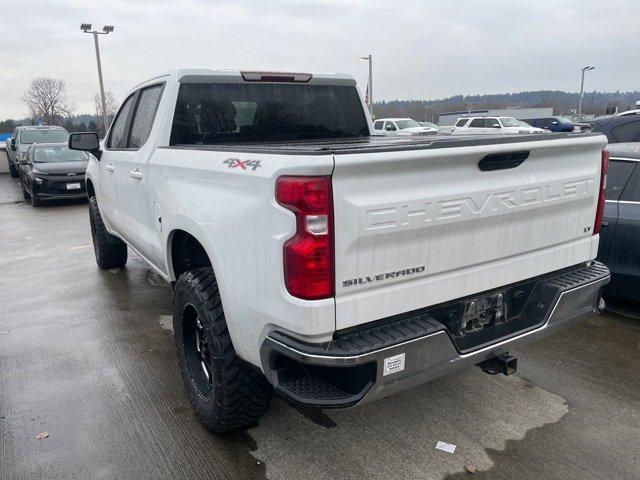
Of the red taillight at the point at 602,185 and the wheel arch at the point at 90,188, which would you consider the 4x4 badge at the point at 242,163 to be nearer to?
the red taillight at the point at 602,185

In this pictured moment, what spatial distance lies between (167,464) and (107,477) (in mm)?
306

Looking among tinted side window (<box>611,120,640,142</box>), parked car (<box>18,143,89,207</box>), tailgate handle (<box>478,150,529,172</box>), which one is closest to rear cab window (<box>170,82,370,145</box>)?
tailgate handle (<box>478,150,529,172</box>)

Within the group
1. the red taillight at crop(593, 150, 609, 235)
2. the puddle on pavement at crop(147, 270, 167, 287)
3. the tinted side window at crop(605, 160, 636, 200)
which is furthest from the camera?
the puddle on pavement at crop(147, 270, 167, 287)

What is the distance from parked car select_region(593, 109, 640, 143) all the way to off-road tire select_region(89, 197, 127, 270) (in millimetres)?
6674

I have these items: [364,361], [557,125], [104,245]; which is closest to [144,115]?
[104,245]

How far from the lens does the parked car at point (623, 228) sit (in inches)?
175

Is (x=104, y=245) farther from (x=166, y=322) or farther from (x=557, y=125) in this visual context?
(x=557, y=125)

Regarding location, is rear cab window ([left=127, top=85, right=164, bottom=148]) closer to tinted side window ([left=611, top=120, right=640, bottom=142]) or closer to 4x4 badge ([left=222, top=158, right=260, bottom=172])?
4x4 badge ([left=222, top=158, right=260, bottom=172])

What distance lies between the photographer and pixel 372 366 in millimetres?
2184

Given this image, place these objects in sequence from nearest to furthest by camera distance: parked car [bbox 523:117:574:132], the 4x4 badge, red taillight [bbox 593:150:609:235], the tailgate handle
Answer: the 4x4 badge
the tailgate handle
red taillight [bbox 593:150:609:235]
parked car [bbox 523:117:574:132]

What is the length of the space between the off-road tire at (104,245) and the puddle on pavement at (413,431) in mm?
3819

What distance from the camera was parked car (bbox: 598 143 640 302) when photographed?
443 cm

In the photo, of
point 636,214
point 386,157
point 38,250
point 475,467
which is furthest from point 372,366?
point 38,250

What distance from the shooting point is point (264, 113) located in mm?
4184
